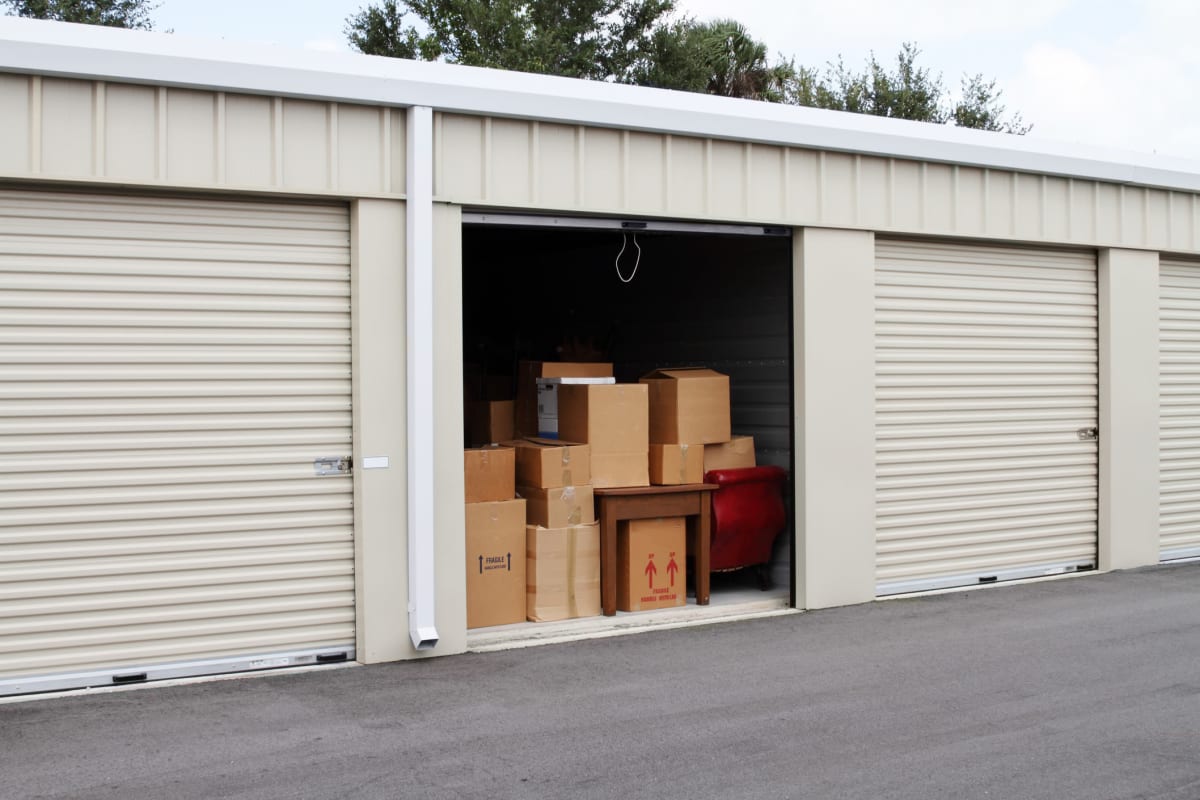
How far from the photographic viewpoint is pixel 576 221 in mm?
7609

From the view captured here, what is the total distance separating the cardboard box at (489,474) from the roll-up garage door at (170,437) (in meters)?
1.03

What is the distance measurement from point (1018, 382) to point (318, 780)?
6.83 meters

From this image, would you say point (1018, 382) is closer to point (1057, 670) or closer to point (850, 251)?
point (850, 251)

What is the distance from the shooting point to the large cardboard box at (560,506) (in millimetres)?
8062

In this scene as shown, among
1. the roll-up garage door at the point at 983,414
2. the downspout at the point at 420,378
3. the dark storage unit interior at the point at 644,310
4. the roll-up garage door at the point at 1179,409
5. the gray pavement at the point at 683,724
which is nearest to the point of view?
the gray pavement at the point at 683,724

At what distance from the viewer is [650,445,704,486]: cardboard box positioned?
8.52 m

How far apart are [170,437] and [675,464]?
353cm

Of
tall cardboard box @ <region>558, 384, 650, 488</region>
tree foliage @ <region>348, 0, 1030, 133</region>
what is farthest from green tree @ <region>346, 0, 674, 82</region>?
tall cardboard box @ <region>558, 384, 650, 488</region>

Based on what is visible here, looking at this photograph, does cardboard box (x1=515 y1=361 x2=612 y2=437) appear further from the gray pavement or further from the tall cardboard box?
the gray pavement

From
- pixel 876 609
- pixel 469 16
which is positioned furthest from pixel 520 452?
pixel 469 16

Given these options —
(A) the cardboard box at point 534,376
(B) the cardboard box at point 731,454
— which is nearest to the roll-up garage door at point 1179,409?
(B) the cardboard box at point 731,454

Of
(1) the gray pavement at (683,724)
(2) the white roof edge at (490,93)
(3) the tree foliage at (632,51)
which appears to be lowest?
(1) the gray pavement at (683,724)

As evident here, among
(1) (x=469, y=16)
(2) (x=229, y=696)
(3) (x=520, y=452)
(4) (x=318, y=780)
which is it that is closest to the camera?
(4) (x=318, y=780)

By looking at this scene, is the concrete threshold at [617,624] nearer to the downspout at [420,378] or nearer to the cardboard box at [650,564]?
the cardboard box at [650,564]
